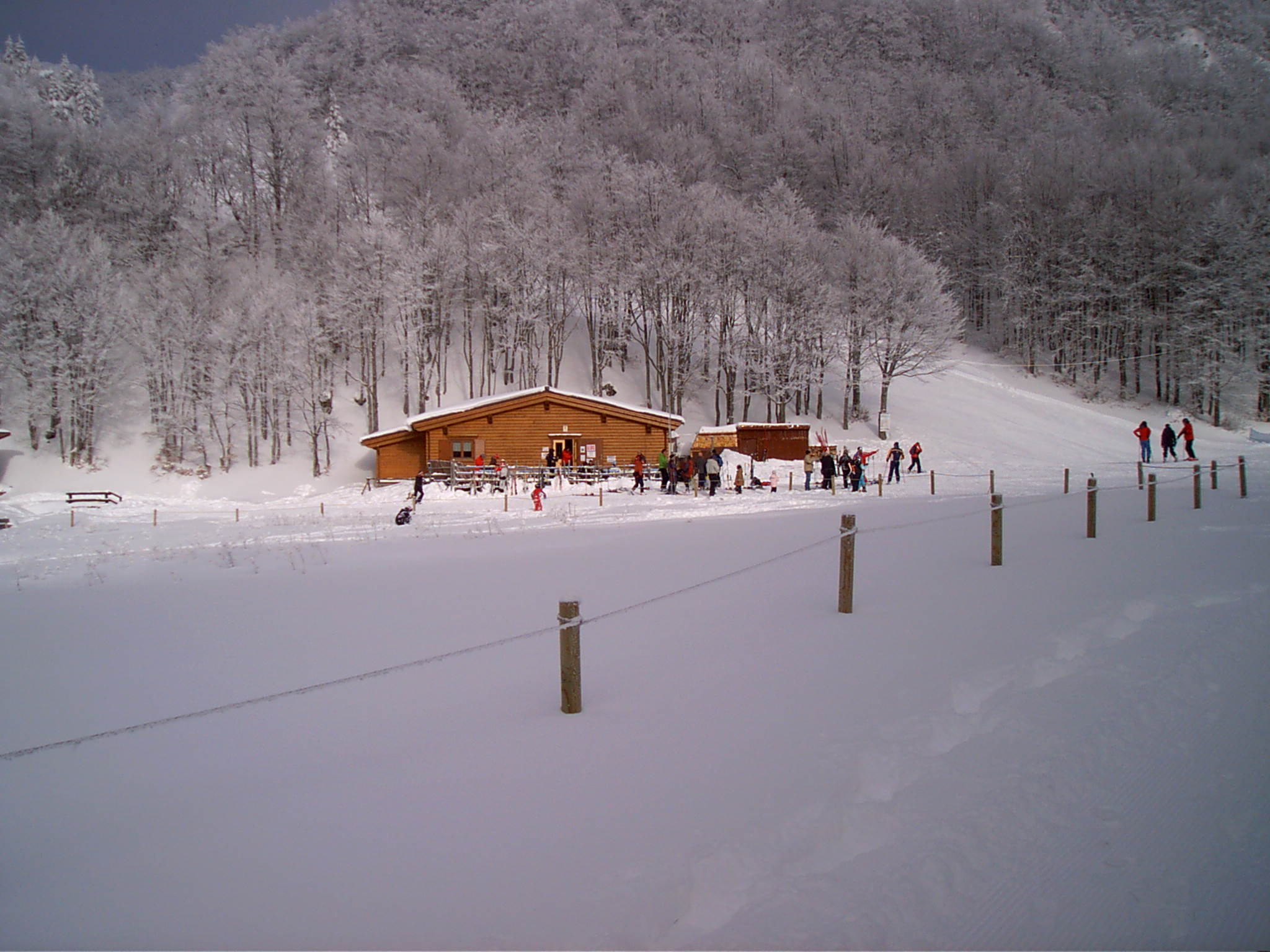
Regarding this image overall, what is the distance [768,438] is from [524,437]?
13.7 meters

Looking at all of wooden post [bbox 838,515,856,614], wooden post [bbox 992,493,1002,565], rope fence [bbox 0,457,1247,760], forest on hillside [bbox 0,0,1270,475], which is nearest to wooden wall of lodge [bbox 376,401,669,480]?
forest on hillside [bbox 0,0,1270,475]

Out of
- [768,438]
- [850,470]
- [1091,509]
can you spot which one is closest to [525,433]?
[768,438]

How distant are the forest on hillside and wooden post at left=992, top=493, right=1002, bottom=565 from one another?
36.1 m

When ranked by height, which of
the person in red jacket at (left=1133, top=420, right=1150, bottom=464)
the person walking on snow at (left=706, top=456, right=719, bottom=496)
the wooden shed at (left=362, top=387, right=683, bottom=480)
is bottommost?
the person walking on snow at (left=706, top=456, right=719, bottom=496)

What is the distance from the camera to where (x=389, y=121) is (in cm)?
6419

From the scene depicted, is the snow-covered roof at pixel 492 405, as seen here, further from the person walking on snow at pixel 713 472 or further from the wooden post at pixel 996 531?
the wooden post at pixel 996 531

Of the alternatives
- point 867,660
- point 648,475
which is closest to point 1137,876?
point 867,660

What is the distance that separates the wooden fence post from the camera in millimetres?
10367

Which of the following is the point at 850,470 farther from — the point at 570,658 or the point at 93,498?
the point at 93,498

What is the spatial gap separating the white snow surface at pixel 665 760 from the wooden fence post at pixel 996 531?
20cm

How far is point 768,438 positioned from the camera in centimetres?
4000

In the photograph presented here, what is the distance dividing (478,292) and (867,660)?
48773mm

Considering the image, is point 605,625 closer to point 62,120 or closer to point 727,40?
point 62,120

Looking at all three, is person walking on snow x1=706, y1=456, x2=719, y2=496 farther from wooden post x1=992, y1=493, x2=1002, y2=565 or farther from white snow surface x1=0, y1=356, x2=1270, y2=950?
wooden post x1=992, y1=493, x2=1002, y2=565
